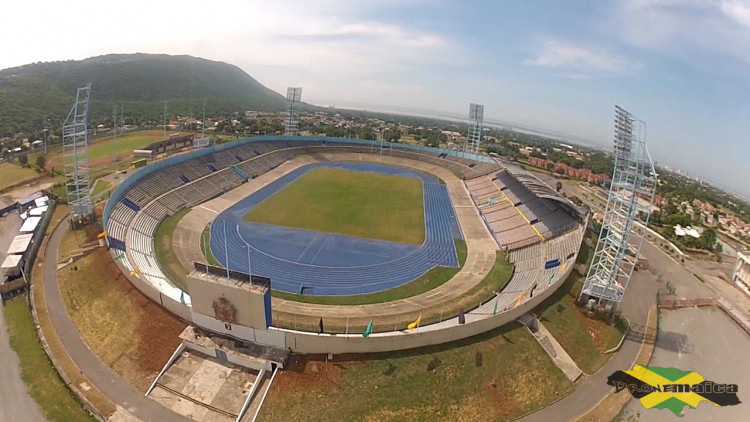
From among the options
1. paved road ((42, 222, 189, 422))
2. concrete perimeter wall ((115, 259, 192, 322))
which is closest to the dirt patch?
paved road ((42, 222, 189, 422))

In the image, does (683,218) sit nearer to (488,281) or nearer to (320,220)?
(488,281)

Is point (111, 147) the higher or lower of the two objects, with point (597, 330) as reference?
higher

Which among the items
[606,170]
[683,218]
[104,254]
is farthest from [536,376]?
[606,170]

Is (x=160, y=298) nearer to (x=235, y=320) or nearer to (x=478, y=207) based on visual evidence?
(x=235, y=320)

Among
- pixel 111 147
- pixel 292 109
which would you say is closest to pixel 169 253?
pixel 111 147

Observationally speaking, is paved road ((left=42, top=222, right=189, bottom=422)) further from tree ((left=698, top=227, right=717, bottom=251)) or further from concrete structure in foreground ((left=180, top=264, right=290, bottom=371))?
tree ((left=698, top=227, right=717, bottom=251))

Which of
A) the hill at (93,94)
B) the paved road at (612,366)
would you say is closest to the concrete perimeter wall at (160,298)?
the paved road at (612,366)

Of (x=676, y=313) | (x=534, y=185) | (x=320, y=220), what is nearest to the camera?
(x=676, y=313)

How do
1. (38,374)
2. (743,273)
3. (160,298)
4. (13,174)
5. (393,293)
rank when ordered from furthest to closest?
(13,174), (743,273), (393,293), (160,298), (38,374)
